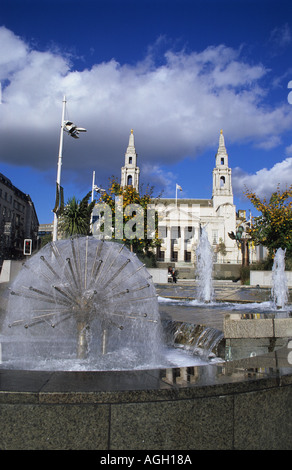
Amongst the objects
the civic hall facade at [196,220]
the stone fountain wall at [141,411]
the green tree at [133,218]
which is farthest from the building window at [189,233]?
the stone fountain wall at [141,411]

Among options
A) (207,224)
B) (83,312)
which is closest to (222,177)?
(207,224)

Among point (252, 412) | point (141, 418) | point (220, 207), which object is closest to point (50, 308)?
point (141, 418)

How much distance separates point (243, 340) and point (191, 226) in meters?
85.2

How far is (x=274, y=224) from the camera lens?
88.9 ft

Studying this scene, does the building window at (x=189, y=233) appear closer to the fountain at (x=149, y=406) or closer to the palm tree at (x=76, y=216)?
the palm tree at (x=76, y=216)

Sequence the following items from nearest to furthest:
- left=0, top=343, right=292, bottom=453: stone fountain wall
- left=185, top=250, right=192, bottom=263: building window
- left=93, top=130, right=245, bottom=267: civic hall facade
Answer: left=0, top=343, right=292, bottom=453: stone fountain wall → left=93, top=130, right=245, bottom=267: civic hall facade → left=185, top=250, right=192, bottom=263: building window

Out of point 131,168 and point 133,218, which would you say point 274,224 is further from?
point 131,168

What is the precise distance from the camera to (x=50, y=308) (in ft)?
16.6

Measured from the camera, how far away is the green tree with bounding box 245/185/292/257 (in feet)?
88.4

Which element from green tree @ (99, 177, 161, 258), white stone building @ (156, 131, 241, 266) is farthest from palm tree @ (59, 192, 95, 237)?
white stone building @ (156, 131, 241, 266)

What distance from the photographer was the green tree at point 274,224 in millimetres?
26938

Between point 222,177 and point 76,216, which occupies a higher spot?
point 222,177

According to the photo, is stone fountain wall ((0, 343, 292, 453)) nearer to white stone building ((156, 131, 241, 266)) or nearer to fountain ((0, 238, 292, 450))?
fountain ((0, 238, 292, 450))

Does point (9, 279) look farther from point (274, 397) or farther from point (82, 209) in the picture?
point (274, 397)
